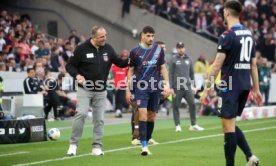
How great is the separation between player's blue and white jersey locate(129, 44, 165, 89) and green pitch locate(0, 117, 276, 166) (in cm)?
142

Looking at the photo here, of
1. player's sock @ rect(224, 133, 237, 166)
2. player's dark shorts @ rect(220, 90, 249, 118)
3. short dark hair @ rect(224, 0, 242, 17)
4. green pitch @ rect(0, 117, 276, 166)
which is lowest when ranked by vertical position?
green pitch @ rect(0, 117, 276, 166)

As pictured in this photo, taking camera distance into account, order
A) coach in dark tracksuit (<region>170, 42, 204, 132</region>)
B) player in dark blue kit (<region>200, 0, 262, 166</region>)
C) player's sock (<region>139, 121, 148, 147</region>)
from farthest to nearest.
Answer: coach in dark tracksuit (<region>170, 42, 204, 132</region>)
player's sock (<region>139, 121, 148, 147</region>)
player in dark blue kit (<region>200, 0, 262, 166</region>)

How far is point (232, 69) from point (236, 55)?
206mm

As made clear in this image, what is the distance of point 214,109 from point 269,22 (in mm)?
10852

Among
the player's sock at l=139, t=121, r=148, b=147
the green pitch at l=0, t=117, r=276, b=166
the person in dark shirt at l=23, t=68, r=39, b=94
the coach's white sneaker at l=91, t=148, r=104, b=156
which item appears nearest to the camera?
the green pitch at l=0, t=117, r=276, b=166

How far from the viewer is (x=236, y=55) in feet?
36.4

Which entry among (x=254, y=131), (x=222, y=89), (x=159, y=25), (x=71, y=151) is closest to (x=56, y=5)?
(x=159, y=25)

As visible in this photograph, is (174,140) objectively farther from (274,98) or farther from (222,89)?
(274,98)

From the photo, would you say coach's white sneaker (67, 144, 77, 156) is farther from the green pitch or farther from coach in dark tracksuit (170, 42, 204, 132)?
coach in dark tracksuit (170, 42, 204, 132)

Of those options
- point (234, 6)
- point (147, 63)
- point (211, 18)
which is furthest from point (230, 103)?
point (211, 18)

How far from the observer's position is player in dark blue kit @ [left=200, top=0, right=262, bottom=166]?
11000 millimetres

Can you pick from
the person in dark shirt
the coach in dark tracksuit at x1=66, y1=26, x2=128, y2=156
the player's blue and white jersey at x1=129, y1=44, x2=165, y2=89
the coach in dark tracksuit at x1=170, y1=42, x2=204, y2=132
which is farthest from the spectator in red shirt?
the coach in dark tracksuit at x1=66, y1=26, x2=128, y2=156

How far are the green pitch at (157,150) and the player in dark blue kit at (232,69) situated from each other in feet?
5.48

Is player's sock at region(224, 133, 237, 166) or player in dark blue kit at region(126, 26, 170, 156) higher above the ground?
player in dark blue kit at region(126, 26, 170, 156)
